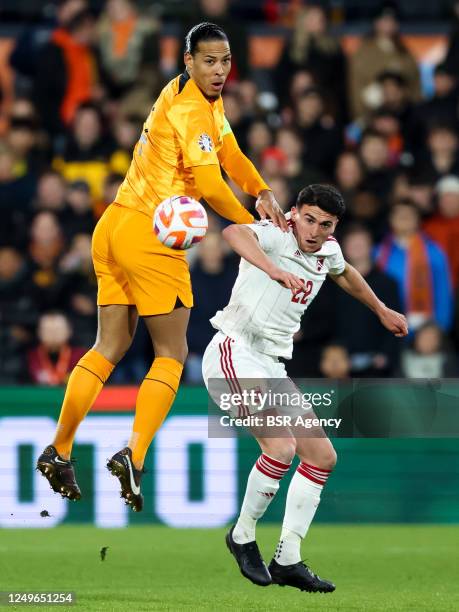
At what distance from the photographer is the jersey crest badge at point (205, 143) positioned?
7.81m

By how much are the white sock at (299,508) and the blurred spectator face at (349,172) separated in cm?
537

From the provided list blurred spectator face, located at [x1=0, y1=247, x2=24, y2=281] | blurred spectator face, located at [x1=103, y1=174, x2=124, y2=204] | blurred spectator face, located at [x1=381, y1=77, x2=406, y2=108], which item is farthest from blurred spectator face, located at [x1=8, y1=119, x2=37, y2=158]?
blurred spectator face, located at [x1=381, y1=77, x2=406, y2=108]

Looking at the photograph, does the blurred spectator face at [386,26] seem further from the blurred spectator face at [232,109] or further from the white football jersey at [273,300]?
the white football jersey at [273,300]

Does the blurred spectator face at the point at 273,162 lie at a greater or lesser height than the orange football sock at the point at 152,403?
greater

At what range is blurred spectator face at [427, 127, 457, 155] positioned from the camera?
13.6 m

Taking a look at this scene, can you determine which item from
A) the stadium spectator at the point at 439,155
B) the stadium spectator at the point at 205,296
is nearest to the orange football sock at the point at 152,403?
the stadium spectator at the point at 205,296

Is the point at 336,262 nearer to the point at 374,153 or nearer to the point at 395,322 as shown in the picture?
the point at 395,322

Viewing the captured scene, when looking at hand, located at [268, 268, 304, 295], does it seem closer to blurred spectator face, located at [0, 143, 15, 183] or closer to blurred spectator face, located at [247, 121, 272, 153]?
blurred spectator face, located at [247, 121, 272, 153]

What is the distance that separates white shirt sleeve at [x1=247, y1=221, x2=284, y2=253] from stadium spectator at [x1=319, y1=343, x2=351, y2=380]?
380 centimetres

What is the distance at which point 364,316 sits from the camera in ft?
40.2

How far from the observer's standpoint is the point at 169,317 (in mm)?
8094

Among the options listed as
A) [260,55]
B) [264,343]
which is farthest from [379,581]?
[260,55]

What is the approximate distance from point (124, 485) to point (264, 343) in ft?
3.54

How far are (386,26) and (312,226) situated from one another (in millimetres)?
7073
